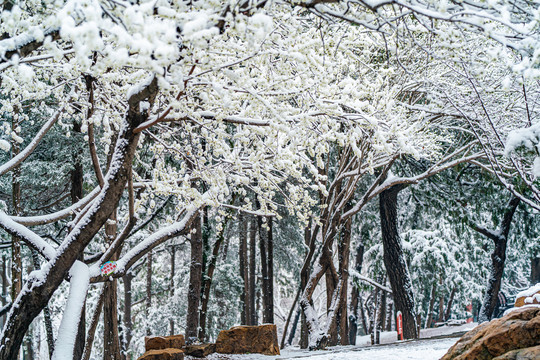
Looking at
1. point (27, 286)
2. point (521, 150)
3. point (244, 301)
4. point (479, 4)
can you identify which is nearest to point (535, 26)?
point (479, 4)

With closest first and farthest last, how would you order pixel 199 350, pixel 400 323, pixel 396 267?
pixel 199 350 < pixel 400 323 < pixel 396 267

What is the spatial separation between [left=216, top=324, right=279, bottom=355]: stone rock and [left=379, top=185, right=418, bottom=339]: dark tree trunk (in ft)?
15.2

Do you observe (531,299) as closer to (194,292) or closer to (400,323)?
(400,323)

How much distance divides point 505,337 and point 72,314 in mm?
4626

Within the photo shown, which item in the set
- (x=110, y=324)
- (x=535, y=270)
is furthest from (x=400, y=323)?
(x=535, y=270)

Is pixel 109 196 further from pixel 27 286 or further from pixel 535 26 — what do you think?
pixel 535 26

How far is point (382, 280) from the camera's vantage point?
773 inches

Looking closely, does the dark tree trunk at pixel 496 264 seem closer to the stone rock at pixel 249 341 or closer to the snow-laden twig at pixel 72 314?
the stone rock at pixel 249 341

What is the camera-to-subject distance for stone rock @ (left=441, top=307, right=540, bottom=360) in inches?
175

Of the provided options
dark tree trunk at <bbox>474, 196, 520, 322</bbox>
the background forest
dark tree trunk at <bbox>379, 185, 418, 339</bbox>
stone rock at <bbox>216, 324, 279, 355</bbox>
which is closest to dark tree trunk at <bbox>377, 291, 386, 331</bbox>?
the background forest

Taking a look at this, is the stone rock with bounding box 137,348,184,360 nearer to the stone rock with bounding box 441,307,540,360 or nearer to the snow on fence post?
the stone rock with bounding box 441,307,540,360

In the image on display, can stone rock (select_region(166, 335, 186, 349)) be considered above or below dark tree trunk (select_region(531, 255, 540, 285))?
below

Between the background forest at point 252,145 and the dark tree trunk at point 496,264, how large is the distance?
0.20 ft

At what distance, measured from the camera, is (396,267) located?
1286 centimetres
